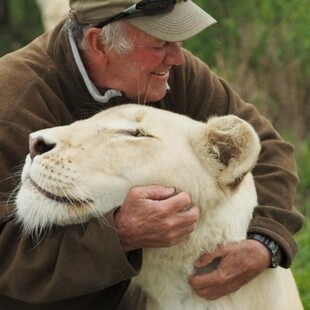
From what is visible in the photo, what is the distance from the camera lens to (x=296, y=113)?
8836 mm

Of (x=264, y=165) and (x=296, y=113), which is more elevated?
(x=264, y=165)

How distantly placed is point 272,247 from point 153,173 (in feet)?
2.21

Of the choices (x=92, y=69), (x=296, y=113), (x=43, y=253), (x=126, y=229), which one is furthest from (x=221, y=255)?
(x=296, y=113)

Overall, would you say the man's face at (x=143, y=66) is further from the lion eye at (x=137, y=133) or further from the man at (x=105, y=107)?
the lion eye at (x=137, y=133)

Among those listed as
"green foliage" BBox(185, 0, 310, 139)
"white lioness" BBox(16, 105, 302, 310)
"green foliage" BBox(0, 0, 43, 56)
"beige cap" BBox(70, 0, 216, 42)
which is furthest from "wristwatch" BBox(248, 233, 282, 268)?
"green foliage" BBox(0, 0, 43, 56)

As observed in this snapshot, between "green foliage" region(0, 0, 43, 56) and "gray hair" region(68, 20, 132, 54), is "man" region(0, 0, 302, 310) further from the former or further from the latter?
"green foliage" region(0, 0, 43, 56)

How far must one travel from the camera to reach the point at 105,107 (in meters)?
4.25

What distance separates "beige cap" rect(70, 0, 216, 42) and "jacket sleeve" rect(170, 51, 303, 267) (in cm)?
35

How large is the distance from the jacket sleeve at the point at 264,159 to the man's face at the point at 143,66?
31 cm

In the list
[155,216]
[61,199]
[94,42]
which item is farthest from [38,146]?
[94,42]

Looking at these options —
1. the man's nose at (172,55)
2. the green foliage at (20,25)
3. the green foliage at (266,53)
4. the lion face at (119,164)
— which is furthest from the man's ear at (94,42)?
the green foliage at (20,25)

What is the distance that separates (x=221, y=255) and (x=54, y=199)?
0.62 metres

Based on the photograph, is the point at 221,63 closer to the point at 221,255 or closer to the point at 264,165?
the point at 264,165

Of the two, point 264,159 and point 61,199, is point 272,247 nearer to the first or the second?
point 264,159
